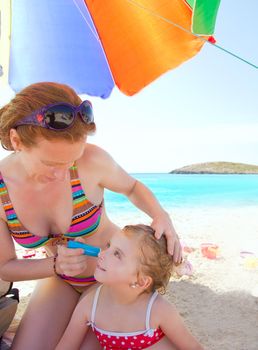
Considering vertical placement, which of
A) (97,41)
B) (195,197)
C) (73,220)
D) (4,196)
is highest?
(97,41)

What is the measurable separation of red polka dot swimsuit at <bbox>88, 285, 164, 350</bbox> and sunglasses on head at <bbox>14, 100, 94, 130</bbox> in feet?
2.87

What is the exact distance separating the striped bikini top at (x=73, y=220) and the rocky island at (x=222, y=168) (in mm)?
36944

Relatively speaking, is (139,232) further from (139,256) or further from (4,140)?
(4,140)

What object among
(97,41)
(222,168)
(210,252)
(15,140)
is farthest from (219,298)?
(222,168)

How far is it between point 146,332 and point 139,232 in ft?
1.47

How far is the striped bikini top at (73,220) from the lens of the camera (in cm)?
201

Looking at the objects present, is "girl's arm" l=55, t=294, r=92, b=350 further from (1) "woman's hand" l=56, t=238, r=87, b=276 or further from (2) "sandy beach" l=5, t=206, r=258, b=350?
(2) "sandy beach" l=5, t=206, r=258, b=350

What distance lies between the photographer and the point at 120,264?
1.82m

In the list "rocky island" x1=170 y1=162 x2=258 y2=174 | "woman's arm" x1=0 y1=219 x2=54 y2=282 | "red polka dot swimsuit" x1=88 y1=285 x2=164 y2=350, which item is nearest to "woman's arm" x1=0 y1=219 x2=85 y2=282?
"woman's arm" x1=0 y1=219 x2=54 y2=282

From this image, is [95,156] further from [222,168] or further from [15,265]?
[222,168]

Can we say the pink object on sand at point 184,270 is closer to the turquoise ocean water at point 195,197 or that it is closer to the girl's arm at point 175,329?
the girl's arm at point 175,329

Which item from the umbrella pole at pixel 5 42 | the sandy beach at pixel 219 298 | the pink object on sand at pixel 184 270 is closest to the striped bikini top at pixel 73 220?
the sandy beach at pixel 219 298

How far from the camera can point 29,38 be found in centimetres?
327

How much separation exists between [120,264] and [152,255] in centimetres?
15
